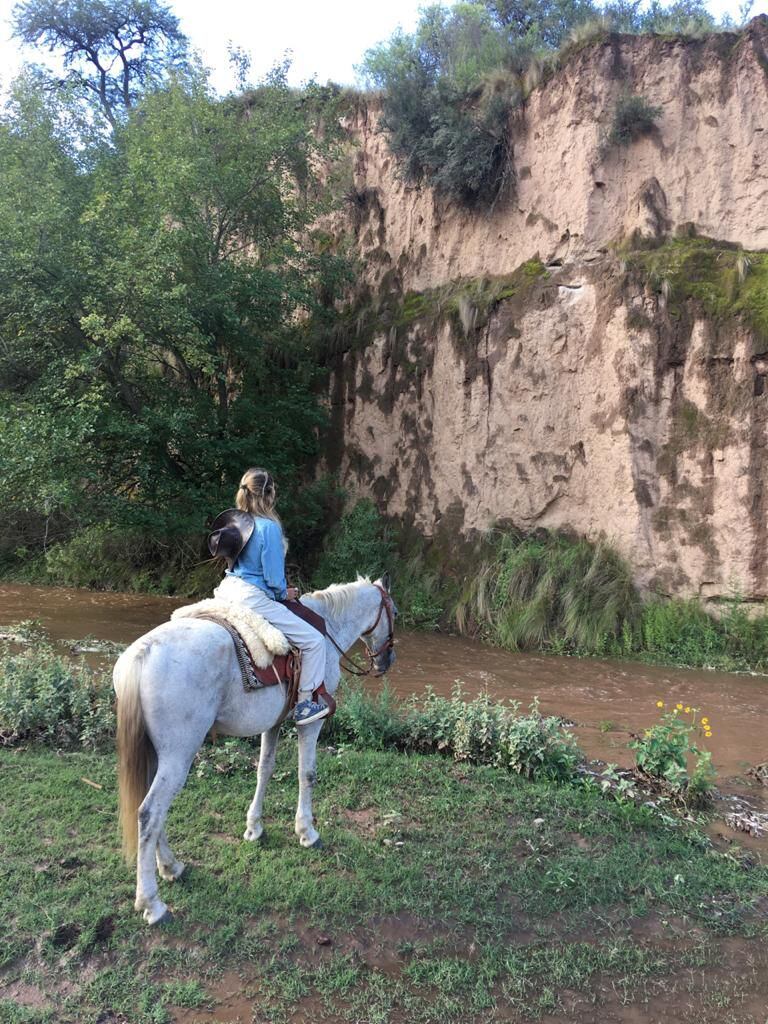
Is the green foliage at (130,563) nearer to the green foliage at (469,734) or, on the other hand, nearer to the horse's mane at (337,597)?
the green foliage at (469,734)

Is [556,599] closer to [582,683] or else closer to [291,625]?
[582,683]

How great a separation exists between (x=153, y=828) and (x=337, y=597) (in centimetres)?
218

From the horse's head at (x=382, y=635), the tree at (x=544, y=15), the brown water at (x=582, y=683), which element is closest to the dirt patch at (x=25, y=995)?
the horse's head at (x=382, y=635)

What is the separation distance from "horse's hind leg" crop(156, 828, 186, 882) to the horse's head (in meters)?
2.27

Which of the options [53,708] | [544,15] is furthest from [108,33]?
[53,708]

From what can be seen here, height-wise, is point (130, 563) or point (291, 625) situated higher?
point (291, 625)

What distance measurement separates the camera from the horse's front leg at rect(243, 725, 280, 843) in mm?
4688

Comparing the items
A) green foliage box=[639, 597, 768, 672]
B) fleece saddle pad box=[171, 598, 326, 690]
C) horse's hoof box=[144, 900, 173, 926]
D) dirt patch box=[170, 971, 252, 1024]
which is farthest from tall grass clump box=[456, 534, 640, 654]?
dirt patch box=[170, 971, 252, 1024]

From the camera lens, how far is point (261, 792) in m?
4.76

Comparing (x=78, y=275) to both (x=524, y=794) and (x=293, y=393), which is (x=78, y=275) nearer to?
(x=293, y=393)

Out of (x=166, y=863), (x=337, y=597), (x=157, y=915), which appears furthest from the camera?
(x=337, y=597)

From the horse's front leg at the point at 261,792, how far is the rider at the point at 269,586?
33 cm

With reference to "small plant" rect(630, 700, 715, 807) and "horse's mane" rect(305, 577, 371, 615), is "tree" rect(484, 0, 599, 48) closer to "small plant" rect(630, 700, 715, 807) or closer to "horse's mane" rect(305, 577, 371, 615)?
"horse's mane" rect(305, 577, 371, 615)

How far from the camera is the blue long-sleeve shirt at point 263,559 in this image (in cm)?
468
